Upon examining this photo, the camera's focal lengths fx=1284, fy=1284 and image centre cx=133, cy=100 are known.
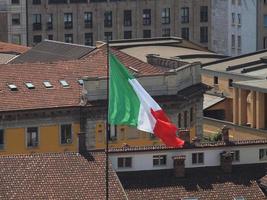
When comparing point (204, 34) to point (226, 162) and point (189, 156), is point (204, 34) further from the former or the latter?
point (189, 156)

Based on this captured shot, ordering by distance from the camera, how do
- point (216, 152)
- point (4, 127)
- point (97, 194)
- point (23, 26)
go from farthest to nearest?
point (23, 26) < point (4, 127) < point (216, 152) < point (97, 194)

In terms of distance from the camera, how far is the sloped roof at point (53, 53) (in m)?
105

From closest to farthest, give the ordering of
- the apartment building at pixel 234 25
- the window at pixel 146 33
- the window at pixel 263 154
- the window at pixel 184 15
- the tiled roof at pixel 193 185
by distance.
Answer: the tiled roof at pixel 193 185
the window at pixel 263 154
the apartment building at pixel 234 25
the window at pixel 146 33
the window at pixel 184 15

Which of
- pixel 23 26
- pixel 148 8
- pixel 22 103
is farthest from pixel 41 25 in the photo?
pixel 22 103

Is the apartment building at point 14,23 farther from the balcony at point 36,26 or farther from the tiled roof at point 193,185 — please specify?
the tiled roof at point 193,185

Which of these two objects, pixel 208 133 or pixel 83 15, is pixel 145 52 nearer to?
pixel 208 133

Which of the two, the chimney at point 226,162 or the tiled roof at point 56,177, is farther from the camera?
the chimney at point 226,162

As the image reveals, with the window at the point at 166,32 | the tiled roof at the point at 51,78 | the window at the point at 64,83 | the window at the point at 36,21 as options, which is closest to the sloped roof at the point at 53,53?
the tiled roof at the point at 51,78

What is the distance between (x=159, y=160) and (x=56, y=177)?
660 centimetres

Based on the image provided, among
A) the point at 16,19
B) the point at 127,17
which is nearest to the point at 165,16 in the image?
the point at 127,17

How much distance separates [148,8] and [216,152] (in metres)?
89.9

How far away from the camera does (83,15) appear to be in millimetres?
156875

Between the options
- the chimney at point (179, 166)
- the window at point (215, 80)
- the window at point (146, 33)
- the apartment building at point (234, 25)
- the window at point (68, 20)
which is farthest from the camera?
the window at point (146, 33)

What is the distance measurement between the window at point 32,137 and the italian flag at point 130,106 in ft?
98.5
